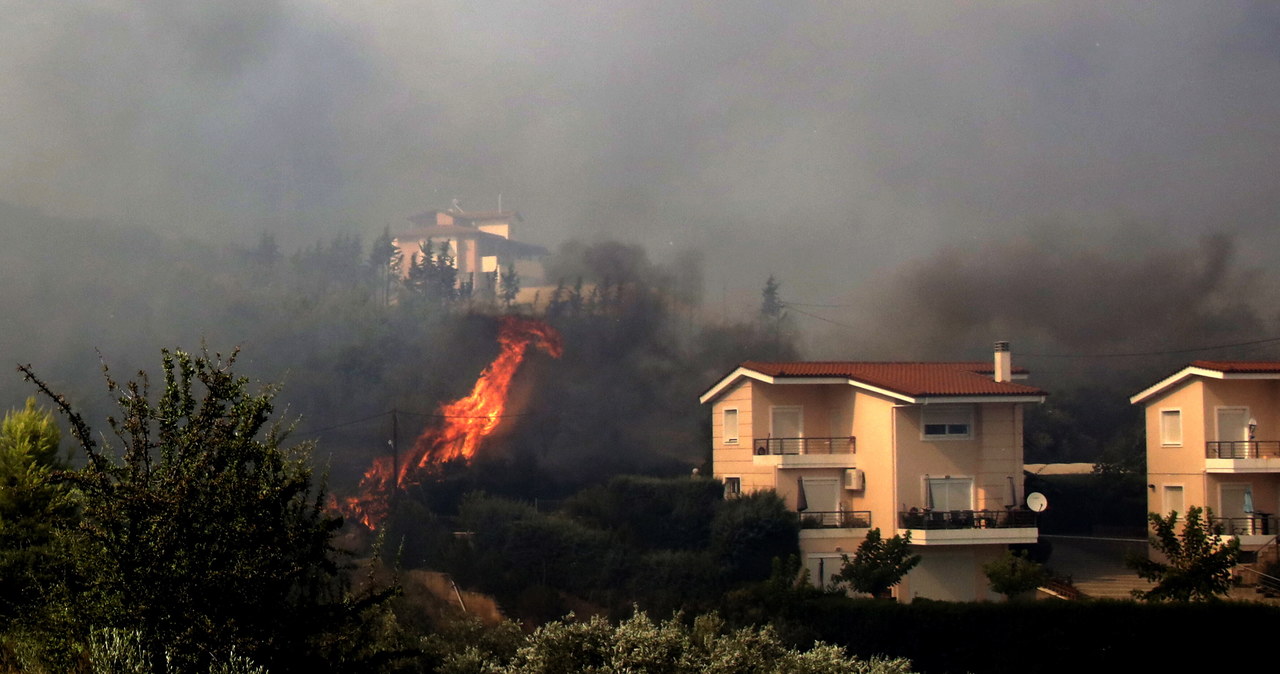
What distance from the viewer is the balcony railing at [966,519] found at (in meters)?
45.9

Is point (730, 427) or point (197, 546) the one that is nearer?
point (197, 546)

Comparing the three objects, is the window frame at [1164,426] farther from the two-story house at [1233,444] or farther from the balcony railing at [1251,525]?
the balcony railing at [1251,525]

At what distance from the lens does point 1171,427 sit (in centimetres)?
4884

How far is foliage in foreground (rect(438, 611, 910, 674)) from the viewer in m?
21.1

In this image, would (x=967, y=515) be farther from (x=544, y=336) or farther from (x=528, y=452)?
(x=544, y=336)

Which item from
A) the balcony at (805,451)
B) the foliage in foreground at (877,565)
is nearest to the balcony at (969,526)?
the foliage in foreground at (877,565)

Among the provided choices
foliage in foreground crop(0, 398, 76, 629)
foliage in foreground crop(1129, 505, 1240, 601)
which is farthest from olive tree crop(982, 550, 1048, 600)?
foliage in foreground crop(0, 398, 76, 629)

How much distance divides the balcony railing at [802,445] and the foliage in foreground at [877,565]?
617 centimetres

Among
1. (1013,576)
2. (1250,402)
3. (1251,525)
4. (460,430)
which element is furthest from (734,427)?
(460,430)

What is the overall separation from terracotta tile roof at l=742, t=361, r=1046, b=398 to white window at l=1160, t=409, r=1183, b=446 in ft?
18.1

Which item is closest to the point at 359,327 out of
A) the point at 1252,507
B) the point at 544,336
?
the point at 544,336

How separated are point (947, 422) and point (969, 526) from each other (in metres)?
4.10

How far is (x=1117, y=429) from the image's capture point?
88.5 meters

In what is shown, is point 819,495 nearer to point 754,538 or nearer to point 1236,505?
point 754,538
